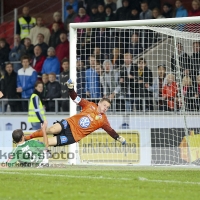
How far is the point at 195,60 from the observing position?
17438mm

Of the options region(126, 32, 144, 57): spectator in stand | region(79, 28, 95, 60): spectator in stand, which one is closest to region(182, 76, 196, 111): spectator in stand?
region(126, 32, 144, 57): spectator in stand

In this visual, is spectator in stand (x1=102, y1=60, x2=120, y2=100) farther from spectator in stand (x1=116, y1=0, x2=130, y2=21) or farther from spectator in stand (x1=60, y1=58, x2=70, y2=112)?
spectator in stand (x1=116, y1=0, x2=130, y2=21)

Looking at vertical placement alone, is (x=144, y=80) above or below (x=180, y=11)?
below

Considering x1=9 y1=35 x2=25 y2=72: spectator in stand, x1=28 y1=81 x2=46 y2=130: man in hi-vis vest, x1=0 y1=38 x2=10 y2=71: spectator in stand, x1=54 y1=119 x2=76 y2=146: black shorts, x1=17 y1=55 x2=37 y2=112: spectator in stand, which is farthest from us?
x1=0 y1=38 x2=10 y2=71: spectator in stand

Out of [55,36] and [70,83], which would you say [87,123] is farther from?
[55,36]

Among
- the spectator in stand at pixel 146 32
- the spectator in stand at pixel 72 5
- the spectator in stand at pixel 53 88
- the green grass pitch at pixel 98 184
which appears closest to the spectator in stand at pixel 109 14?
the spectator in stand at pixel 146 32

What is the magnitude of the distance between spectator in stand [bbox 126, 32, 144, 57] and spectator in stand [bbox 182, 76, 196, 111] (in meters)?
1.96

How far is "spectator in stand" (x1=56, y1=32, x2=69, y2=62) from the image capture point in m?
22.1

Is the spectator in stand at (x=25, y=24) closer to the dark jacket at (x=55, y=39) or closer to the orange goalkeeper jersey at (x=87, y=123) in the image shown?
the dark jacket at (x=55, y=39)

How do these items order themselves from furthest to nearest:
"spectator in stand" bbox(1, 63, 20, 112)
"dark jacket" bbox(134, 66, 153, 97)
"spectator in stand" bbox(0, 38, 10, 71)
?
"spectator in stand" bbox(0, 38, 10, 71), "spectator in stand" bbox(1, 63, 20, 112), "dark jacket" bbox(134, 66, 153, 97)

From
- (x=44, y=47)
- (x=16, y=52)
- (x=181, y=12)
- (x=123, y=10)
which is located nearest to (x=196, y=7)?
(x=181, y=12)

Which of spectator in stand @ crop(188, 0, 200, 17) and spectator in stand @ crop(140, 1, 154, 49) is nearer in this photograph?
spectator in stand @ crop(140, 1, 154, 49)

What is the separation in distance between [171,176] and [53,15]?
12.3 m

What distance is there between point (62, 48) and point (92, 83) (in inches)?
168
